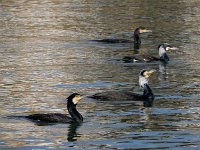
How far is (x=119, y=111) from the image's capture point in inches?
960

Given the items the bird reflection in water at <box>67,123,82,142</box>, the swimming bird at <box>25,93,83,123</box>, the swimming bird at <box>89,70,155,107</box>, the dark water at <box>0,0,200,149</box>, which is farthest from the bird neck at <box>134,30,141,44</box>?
the bird reflection in water at <box>67,123,82,142</box>

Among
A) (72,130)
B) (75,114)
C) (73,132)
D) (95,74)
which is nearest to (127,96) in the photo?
(75,114)

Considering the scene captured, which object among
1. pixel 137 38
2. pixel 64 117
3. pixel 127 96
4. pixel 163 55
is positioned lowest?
pixel 137 38

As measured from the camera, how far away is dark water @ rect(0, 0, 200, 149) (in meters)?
21.2

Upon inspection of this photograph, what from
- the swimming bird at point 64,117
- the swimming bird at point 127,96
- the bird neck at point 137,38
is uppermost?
the swimming bird at point 64,117

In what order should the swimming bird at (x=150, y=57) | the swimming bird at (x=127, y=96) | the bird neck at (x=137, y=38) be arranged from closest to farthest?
the swimming bird at (x=127, y=96) → the swimming bird at (x=150, y=57) → the bird neck at (x=137, y=38)

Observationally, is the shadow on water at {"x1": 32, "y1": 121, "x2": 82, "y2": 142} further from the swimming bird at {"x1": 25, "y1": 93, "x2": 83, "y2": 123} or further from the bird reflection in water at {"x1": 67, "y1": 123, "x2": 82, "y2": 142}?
the swimming bird at {"x1": 25, "y1": 93, "x2": 83, "y2": 123}

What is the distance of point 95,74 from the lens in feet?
101

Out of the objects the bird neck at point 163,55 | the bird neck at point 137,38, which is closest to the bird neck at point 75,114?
the bird neck at point 163,55

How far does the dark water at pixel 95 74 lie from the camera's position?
69.4 feet

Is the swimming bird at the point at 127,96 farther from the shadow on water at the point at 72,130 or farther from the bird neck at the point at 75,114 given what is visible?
the shadow on water at the point at 72,130

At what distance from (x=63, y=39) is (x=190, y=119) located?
63.4ft

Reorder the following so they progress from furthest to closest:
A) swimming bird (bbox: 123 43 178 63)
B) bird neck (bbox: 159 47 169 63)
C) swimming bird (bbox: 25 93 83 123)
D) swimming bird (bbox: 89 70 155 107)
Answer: bird neck (bbox: 159 47 169 63), swimming bird (bbox: 123 43 178 63), swimming bird (bbox: 89 70 155 107), swimming bird (bbox: 25 93 83 123)

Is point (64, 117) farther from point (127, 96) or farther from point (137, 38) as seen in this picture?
point (137, 38)
